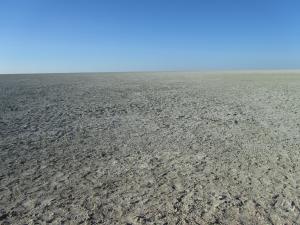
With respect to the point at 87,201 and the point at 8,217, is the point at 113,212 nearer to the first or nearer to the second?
the point at 87,201

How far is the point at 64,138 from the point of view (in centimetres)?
587

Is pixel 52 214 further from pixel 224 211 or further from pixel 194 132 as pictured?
pixel 194 132

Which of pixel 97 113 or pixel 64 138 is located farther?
pixel 97 113

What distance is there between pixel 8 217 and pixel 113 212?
892 millimetres

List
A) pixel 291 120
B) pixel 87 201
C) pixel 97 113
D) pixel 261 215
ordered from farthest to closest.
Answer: pixel 97 113
pixel 291 120
pixel 87 201
pixel 261 215

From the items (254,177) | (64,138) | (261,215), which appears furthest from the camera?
(64,138)

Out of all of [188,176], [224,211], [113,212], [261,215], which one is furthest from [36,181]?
[261,215]

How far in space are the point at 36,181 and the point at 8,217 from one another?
0.84 m

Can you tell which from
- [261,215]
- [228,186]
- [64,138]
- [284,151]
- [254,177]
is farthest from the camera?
[64,138]

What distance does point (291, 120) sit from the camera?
7.18 m

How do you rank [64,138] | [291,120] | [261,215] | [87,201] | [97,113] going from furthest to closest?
[97,113]
[291,120]
[64,138]
[87,201]
[261,215]

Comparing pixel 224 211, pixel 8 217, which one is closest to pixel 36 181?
pixel 8 217

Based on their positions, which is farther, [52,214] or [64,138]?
[64,138]

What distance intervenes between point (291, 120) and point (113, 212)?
5351mm
